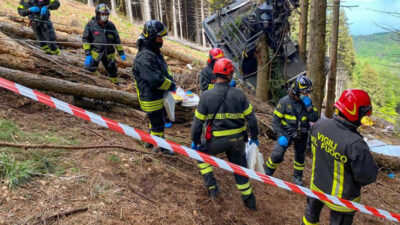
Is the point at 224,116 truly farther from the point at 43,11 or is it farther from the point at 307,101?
the point at 43,11

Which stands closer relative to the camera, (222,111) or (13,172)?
(13,172)

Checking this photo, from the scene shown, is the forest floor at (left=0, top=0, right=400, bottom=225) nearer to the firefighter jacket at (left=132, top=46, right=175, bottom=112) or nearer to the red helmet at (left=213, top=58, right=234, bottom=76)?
the firefighter jacket at (left=132, top=46, right=175, bottom=112)

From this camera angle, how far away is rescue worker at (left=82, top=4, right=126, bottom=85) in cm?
606

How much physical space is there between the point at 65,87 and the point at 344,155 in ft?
15.0

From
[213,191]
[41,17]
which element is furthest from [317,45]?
[41,17]

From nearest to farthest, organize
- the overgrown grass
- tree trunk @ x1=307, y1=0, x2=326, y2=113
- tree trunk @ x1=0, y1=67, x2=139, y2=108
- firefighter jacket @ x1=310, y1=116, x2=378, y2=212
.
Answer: firefighter jacket @ x1=310, y1=116, x2=378, y2=212 < the overgrown grass < tree trunk @ x1=0, y1=67, x2=139, y2=108 < tree trunk @ x1=307, y1=0, x2=326, y2=113

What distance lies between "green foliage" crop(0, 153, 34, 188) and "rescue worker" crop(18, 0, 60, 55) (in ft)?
15.0

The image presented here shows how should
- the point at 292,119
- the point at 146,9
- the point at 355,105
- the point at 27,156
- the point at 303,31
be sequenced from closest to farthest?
1. the point at 355,105
2. the point at 27,156
3. the point at 292,119
4. the point at 303,31
5. the point at 146,9

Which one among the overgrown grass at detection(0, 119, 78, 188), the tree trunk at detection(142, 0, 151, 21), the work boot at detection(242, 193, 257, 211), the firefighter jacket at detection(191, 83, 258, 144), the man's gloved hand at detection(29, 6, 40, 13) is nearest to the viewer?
the overgrown grass at detection(0, 119, 78, 188)

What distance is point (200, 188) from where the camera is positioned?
3777 millimetres

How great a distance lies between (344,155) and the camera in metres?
2.46

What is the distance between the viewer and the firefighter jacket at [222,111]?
3.30 meters

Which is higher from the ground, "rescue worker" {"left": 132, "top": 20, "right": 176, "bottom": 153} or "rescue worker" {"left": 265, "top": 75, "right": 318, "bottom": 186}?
"rescue worker" {"left": 132, "top": 20, "right": 176, "bottom": 153}

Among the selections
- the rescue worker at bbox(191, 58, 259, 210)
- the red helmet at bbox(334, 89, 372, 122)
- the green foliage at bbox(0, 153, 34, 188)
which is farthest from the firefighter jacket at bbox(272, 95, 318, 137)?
the green foliage at bbox(0, 153, 34, 188)
